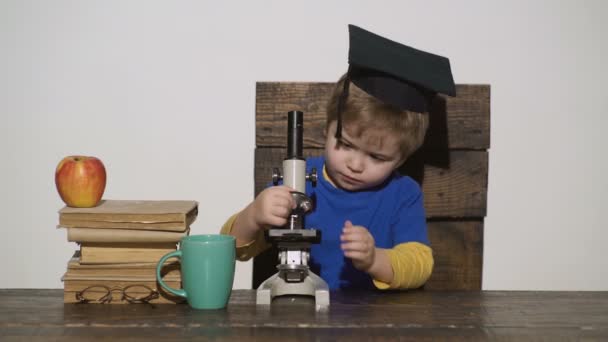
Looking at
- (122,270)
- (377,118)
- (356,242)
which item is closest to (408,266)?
(356,242)

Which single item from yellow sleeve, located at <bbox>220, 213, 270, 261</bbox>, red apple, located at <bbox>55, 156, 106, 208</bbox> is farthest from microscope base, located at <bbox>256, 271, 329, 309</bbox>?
red apple, located at <bbox>55, 156, 106, 208</bbox>

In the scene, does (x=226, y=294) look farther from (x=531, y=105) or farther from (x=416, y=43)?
(x=531, y=105)

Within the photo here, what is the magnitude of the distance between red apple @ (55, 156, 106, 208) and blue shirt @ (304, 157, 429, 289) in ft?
1.66

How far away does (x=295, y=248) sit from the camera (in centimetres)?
114

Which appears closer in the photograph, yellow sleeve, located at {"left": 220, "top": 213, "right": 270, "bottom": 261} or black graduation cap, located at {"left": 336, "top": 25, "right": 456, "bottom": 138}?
black graduation cap, located at {"left": 336, "top": 25, "right": 456, "bottom": 138}

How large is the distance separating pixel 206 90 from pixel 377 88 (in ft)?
3.32

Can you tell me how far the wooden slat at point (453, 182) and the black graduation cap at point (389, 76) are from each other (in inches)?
13.2

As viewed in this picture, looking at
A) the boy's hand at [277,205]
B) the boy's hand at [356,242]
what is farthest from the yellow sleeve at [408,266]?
the boy's hand at [277,205]

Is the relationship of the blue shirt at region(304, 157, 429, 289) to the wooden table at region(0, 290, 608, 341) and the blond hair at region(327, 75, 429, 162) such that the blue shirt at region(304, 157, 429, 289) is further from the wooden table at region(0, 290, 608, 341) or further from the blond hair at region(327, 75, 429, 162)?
the wooden table at region(0, 290, 608, 341)

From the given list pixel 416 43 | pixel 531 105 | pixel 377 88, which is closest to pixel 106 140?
pixel 416 43

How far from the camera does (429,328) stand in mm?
1023

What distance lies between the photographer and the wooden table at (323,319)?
3.21 ft

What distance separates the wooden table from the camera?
38.6 inches

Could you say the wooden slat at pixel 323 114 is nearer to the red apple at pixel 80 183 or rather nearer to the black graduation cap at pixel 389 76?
the black graduation cap at pixel 389 76
